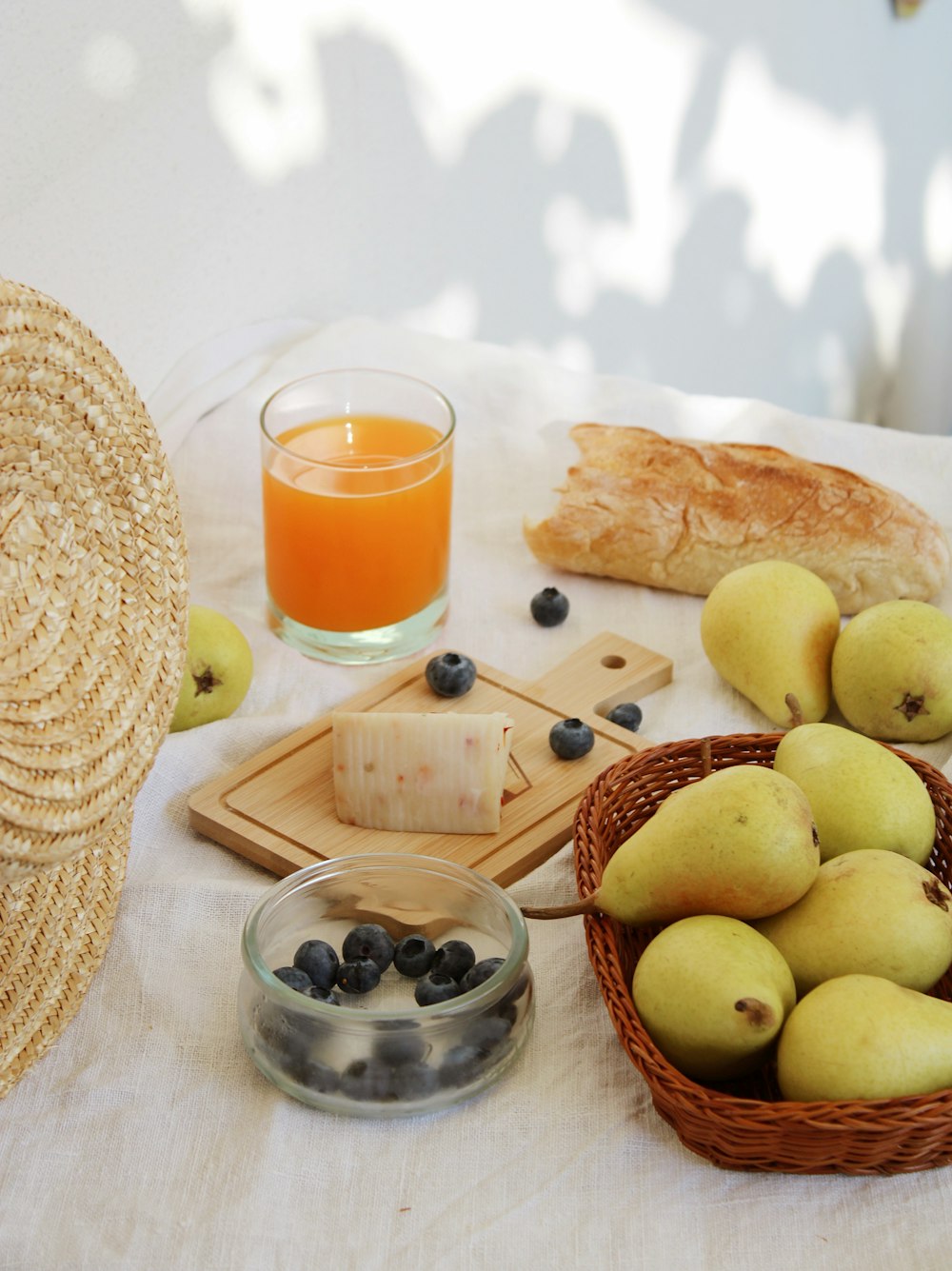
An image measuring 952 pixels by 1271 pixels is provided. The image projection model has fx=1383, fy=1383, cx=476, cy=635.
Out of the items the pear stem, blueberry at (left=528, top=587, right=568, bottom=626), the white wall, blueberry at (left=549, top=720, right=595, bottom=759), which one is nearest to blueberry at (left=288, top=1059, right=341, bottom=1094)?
the pear stem

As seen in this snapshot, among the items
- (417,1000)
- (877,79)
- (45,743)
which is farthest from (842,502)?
(877,79)

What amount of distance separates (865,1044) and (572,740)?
0.44 m

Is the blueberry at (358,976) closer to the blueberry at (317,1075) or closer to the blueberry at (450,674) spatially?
the blueberry at (317,1075)

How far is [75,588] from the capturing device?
788 mm

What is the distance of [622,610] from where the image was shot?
1396mm

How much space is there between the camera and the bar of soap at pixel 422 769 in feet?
3.44

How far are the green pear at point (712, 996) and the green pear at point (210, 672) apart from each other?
20.2 inches

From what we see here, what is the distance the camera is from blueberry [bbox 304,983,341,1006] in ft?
2.77

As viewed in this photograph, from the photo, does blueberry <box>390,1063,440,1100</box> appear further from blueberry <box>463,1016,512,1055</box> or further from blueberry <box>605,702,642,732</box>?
blueberry <box>605,702,642,732</box>

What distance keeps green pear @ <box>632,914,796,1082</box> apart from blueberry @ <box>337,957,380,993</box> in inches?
6.5

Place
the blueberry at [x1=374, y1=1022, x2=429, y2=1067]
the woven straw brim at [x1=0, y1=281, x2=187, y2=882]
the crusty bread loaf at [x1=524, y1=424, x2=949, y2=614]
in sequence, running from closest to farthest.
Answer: the woven straw brim at [x1=0, y1=281, x2=187, y2=882] < the blueberry at [x1=374, y1=1022, x2=429, y2=1067] < the crusty bread loaf at [x1=524, y1=424, x2=949, y2=614]

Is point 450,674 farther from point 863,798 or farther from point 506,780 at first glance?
point 863,798

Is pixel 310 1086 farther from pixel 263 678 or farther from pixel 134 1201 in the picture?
pixel 263 678

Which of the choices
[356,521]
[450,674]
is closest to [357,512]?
[356,521]
